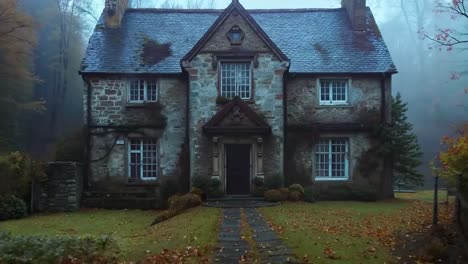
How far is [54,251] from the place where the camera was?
930 centimetres

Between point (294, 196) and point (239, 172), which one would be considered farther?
point (239, 172)

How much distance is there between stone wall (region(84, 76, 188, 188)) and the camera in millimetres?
24078

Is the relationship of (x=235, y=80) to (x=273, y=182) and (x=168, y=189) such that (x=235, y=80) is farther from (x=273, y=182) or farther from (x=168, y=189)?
(x=168, y=189)

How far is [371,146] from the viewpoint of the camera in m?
23.8

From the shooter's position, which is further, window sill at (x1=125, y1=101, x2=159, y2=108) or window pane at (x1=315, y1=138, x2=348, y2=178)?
window sill at (x1=125, y1=101, x2=159, y2=108)

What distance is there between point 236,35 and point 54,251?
15443 millimetres

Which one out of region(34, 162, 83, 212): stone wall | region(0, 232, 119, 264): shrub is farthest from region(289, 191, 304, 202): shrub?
region(0, 232, 119, 264): shrub

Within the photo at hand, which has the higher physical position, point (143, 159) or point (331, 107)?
point (331, 107)

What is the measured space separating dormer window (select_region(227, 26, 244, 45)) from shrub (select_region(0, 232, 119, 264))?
45.1ft

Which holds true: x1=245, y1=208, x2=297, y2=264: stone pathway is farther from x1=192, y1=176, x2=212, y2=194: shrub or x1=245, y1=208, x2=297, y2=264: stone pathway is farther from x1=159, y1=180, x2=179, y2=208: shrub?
x1=159, y1=180, x2=179, y2=208: shrub

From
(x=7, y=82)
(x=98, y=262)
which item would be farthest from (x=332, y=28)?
(x=7, y=82)

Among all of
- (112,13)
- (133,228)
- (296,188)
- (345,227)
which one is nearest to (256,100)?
(296,188)

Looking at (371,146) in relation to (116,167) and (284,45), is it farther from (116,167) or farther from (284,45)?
(116,167)

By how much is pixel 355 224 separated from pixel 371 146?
9.72m
